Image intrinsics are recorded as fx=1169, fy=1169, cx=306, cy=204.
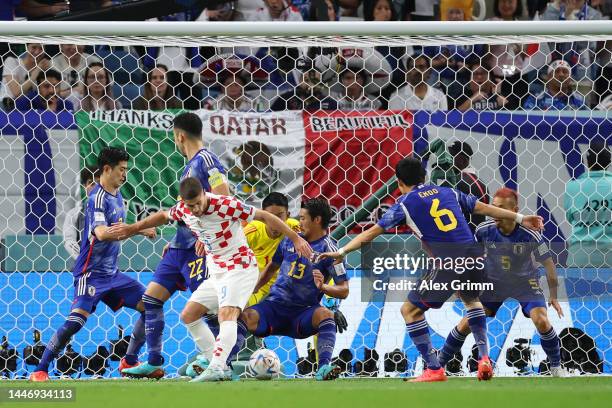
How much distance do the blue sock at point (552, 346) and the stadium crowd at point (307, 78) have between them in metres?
1.84

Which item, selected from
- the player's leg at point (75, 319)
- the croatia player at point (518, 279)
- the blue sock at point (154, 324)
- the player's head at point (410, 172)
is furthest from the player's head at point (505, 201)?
the player's leg at point (75, 319)

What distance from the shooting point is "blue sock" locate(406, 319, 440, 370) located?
7105 mm

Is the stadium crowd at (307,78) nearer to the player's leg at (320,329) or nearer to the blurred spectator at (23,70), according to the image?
the blurred spectator at (23,70)

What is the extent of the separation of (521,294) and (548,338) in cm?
33

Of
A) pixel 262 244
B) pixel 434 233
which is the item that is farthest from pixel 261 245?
pixel 434 233

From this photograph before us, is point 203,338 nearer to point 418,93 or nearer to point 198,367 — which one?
point 198,367

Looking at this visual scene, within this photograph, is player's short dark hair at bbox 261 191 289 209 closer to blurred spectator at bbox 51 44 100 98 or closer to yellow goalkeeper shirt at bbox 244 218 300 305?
yellow goalkeeper shirt at bbox 244 218 300 305

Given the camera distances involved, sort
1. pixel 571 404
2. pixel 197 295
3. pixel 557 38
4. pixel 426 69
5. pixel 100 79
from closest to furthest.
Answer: pixel 571 404, pixel 197 295, pixel 557 38, pixel 100 79, pixel 426 69

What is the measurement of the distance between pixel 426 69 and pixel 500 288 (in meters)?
2.75

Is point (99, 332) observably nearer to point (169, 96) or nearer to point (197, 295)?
point (197, 295)

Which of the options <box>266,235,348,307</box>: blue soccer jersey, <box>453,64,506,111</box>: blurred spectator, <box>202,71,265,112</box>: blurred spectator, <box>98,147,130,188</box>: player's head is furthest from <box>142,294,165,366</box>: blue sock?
<box>453,64,506,111</box>: blurred spectator

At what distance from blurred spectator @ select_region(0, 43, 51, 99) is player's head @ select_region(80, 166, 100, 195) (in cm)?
106

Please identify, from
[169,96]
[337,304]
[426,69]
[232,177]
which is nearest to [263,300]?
[337,304]

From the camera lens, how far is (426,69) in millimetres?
9539
